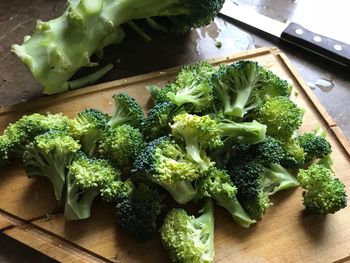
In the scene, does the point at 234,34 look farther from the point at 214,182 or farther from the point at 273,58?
the point at 214,182

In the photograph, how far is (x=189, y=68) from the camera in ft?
4.25

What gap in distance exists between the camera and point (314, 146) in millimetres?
1172

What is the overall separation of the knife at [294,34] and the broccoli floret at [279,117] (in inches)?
14.1

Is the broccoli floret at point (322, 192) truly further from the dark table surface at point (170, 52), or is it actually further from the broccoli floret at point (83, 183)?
the broccoli floret at point (83, 183)

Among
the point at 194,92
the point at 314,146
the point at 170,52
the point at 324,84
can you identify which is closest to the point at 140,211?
the point at 194,92

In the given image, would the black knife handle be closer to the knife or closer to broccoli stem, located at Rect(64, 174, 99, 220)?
the knife

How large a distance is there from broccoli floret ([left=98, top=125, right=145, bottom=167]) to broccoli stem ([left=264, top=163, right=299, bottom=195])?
28cm

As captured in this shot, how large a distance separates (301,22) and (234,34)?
0.79 ft

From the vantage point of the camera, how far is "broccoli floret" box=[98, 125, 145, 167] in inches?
43.1

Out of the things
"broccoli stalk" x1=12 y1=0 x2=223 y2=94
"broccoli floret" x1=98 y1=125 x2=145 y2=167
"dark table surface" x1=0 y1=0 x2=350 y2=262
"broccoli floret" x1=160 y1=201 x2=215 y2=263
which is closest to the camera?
"broccoli floret" x1=160 y1=201 x2=215 y2=263

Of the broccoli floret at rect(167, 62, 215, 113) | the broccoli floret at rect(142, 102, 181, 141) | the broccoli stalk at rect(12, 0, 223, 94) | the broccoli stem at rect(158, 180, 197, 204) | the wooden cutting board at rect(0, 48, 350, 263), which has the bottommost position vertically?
the wooden cutting board at rect(0, 48, 350, 263)

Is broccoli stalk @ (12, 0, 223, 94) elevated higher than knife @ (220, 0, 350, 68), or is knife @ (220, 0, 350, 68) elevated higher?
broccoli stalk @ (12, 0, 223, 94)

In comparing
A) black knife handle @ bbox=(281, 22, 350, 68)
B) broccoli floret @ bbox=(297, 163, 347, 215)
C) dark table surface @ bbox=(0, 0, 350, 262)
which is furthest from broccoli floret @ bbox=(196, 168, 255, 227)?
black knife handle @ bbox=(281, 22, 350, 68)

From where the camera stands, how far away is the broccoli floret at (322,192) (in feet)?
3.56
